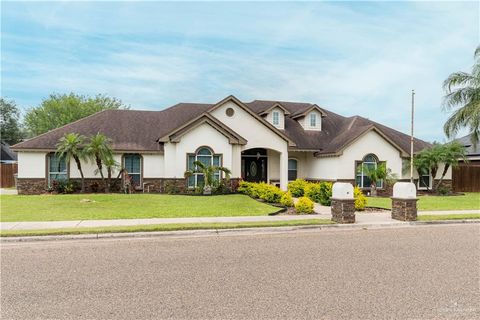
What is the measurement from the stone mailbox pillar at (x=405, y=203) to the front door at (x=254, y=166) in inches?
550

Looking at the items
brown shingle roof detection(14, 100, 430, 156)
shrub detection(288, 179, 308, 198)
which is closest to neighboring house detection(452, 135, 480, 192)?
brown shingle roof detection(14, 100, 430, 156)

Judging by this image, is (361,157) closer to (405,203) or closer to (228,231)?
(405,203)

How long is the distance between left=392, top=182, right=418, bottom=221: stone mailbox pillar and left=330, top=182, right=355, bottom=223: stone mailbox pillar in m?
1.90

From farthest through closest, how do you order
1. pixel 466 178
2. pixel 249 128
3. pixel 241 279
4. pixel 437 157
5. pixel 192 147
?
1. pixel 466 178
2. pixel 249 128
3. pixel 437 157
4. pixel 192 147
5. pixel 241 279

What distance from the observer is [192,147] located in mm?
23141

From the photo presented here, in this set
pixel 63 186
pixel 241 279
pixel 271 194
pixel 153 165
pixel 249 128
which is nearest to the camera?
pixel 241 279

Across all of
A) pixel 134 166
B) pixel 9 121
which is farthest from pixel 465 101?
pixel 9 121

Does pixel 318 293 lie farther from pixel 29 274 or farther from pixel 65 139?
pixel 65 139

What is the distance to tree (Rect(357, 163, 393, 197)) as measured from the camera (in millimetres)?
24547

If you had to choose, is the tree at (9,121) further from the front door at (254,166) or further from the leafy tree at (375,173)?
the leafy tree at (375,173)

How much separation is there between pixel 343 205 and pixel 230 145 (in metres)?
11.8

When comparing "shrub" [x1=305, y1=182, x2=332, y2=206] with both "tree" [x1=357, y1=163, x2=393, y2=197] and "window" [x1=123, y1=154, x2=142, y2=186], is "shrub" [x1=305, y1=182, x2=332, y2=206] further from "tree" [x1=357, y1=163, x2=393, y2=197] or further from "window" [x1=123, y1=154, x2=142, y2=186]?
"window" [x1=123, y1=154, x2=142, y2=186]

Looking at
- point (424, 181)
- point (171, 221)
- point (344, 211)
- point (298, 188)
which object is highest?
point (424, 181)

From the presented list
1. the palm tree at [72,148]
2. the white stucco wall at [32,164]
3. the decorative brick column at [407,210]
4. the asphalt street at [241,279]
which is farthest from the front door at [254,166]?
the asphalt street at [241,279]
